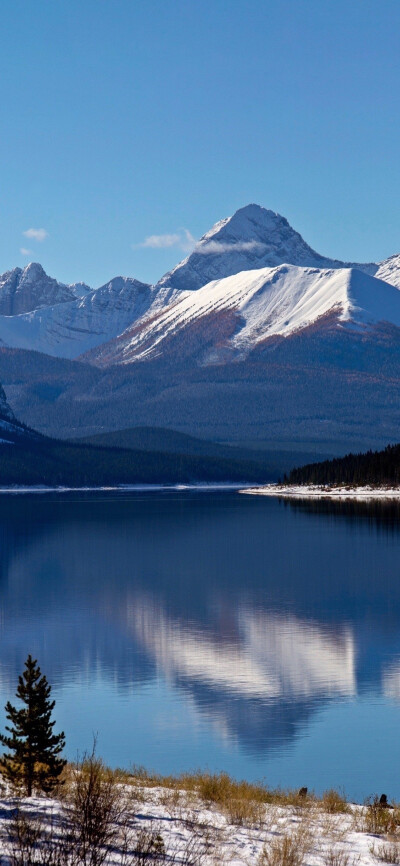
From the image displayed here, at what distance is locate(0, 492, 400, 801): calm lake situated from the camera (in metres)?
35.5

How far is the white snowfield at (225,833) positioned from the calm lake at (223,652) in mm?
6135

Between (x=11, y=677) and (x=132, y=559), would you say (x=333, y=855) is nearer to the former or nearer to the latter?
(x=11, y=677)

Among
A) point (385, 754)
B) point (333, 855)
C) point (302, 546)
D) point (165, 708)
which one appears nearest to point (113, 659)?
point (165, 708)

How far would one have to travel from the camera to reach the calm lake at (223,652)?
35.5 metres

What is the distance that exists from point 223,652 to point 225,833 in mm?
31586

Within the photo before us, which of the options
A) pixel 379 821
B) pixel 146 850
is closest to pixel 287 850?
pixel 146 850

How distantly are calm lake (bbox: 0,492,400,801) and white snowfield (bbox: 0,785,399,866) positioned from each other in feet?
20.1

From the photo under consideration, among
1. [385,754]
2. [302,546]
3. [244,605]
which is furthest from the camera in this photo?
[302,546]

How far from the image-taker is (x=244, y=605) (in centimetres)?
→ 7012

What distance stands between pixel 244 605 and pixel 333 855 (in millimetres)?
50068

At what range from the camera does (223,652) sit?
53031 mm

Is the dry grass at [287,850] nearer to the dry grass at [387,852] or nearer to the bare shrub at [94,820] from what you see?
the dry grass at [387,852]

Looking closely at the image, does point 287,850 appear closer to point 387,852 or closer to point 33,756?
point 387,852

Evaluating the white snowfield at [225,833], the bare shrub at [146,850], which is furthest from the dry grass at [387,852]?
the bare shrub at [146,850]
